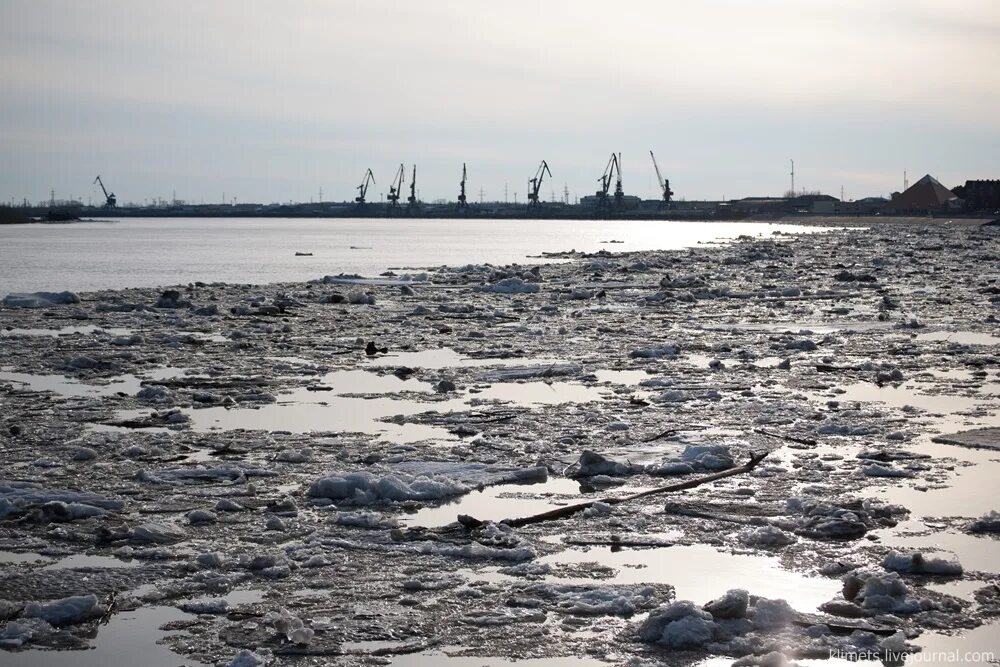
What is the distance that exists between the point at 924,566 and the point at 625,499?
1.91 metres

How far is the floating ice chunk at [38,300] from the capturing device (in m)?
20.5

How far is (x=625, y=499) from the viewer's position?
22.0 feet

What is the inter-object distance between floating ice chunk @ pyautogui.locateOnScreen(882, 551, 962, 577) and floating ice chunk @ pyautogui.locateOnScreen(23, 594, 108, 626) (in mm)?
3711

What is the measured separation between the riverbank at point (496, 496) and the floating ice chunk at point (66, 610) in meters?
0.01

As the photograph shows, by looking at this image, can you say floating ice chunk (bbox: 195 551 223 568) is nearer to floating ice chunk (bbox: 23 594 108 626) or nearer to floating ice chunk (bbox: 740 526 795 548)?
floating ice chunk (bbox: 23 594 108 626)

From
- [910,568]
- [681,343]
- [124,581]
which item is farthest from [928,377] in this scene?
[124,581]

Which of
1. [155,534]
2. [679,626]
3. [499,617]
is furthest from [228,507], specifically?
[679,626]

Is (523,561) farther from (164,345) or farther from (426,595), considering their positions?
(164,345)

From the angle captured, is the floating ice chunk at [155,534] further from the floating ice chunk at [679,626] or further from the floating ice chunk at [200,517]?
the floating ice chunk at [679,626]

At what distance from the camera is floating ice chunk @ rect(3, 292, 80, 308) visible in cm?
2055

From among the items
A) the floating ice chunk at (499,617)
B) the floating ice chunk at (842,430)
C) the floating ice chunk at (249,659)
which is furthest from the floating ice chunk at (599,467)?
the floating ice chunk at (249,659)

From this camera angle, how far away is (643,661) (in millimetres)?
4312

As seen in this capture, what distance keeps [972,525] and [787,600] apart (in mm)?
1695

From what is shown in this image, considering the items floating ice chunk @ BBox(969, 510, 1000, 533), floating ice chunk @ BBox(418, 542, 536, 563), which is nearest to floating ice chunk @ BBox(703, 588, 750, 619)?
floating ice chunk @ BBox(418, 542, 536, 563)
